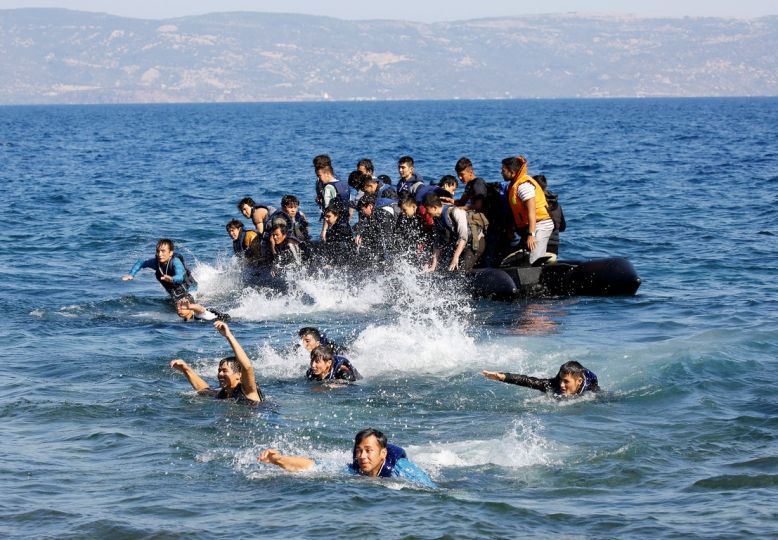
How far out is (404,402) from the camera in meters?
12.5

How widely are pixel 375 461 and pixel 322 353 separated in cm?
331

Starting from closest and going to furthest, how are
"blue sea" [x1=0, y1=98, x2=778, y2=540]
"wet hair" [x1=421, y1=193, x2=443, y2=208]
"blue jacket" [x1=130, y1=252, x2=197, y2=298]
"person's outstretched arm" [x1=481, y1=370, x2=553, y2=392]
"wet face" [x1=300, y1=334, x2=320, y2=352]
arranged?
1. "blue sea" [x1=0, y1=98, x2=778, y2=540]
2. "person's outstretched arm" [x1=481, y1=370, x2=553, y2=392]
3. "wet face" [x1=300, y1=334, x2=320, y2=352]
4. "wet hair" [x1=421, y1=193, x2=443, y2=208]
5. "blue jacket" [x1=130, y1=252, x2=197, y2=298]

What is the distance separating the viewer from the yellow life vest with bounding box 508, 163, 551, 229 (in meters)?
16.5

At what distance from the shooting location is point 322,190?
18906mm

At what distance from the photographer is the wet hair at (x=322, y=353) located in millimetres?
12580

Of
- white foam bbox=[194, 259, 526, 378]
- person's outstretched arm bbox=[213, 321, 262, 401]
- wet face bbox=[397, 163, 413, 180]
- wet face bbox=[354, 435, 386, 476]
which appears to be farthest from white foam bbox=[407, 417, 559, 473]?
wet face bbox=[397, 163, 413, 180]

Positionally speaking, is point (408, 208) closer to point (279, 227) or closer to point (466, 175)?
point (466, 175)

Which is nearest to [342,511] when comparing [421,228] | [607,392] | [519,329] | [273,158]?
[607,392]

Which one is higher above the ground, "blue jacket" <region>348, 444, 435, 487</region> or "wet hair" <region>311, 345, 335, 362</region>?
"wet hair" <region>311, 345, 335, 362</region>

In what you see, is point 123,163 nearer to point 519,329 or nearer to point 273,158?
point 273,158

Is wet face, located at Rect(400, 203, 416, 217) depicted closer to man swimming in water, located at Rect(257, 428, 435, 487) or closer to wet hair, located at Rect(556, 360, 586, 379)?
wet hair, located at Rect(556, 360, 586, 379)

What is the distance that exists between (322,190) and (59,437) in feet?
27.6

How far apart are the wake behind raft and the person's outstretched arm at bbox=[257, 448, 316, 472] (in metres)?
7.96

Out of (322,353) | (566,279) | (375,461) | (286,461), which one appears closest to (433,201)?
(566,279)
